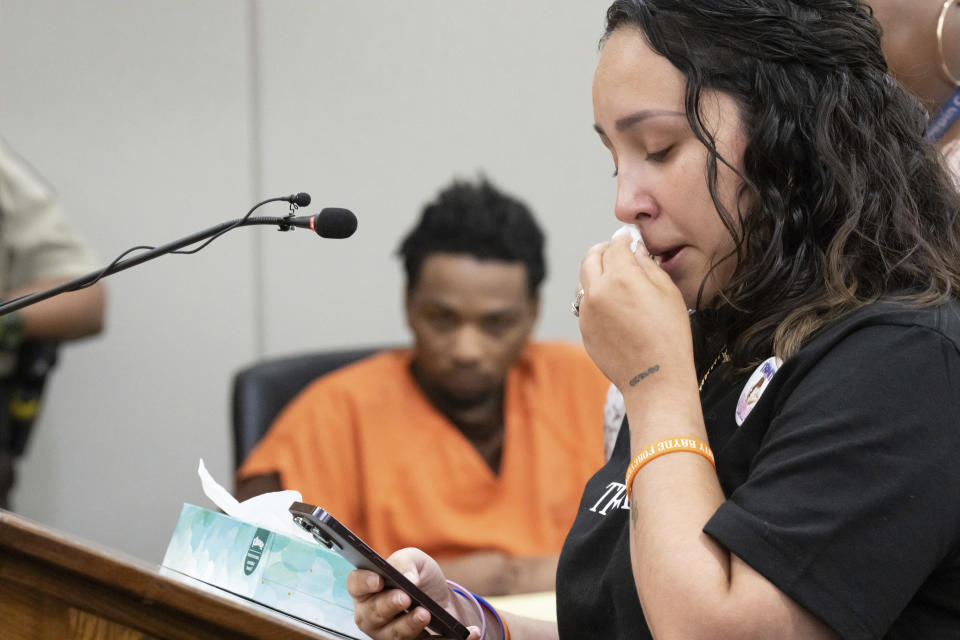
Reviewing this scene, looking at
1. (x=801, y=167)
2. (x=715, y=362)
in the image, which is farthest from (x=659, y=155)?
(x=715, y=362)

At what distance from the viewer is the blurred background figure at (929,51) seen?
1.22 metres

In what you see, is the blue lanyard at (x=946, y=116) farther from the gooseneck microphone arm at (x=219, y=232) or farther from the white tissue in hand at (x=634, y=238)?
the gooseneck microphone arm at (x=219, y=232)

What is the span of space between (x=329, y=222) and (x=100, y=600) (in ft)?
1.15

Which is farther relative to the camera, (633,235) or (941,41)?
(941,41)

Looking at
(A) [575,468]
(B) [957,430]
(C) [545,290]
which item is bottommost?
(A) [575,468]

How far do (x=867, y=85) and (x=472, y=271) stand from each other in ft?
5.22

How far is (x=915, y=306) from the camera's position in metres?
0.85

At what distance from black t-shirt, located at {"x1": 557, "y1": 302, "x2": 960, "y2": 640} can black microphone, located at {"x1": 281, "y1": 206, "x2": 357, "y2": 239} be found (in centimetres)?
36

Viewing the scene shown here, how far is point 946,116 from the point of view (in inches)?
49.3

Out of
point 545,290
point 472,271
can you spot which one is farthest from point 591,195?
point 472,271

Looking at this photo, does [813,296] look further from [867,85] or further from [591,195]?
[591,195]

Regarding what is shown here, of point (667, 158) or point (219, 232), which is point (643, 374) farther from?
point (219, 232)

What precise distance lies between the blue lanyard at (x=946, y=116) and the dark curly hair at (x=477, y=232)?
4.57 ft

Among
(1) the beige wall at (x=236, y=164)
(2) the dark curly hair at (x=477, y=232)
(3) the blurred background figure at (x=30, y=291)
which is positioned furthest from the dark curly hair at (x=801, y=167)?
(1) the beige wall at (x=236, y=164)
